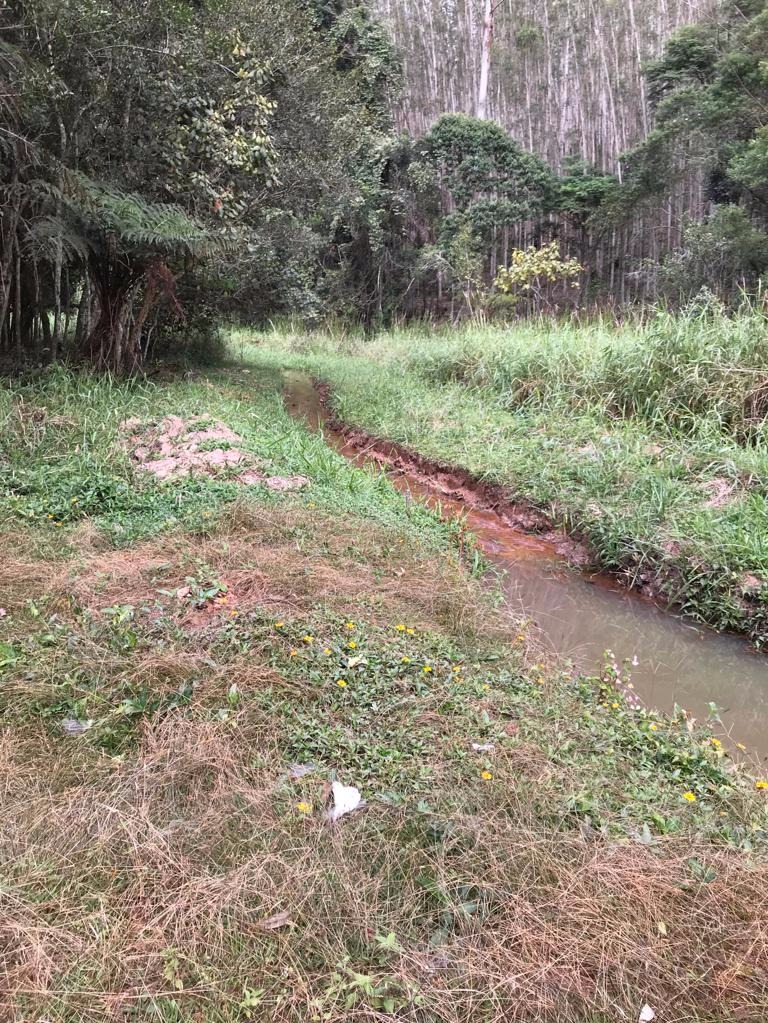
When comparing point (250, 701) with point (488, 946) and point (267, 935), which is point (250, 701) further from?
point (488, 946)

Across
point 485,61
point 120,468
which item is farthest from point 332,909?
point 485,61

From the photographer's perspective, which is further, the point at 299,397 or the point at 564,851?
the point at 299,397

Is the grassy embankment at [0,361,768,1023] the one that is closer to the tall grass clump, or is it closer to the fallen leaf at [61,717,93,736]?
the fallen leaf at [61,717,93,736]

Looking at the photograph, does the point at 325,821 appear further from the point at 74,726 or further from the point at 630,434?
the point at 630,434

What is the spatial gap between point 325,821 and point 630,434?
5168 mm

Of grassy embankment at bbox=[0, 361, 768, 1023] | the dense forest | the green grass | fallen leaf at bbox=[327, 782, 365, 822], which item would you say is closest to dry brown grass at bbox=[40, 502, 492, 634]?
grassy embankment at bbox=[0, 361, 768, 1023]

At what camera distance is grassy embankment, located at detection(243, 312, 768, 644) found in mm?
4309

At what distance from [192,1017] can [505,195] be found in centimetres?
1664

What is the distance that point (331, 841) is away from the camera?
1.72m

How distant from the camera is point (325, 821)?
179 centimetres

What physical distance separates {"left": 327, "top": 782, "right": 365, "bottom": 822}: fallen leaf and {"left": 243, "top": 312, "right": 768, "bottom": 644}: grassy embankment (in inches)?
118

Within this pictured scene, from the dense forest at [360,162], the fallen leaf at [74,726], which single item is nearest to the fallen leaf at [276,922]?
the fallen leaf at [74,726]

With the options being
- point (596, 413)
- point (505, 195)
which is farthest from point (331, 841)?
point (505, 195)

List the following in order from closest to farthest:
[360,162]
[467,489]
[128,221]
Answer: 1. [128,221]
2. [467,489]
3. [360,162]
